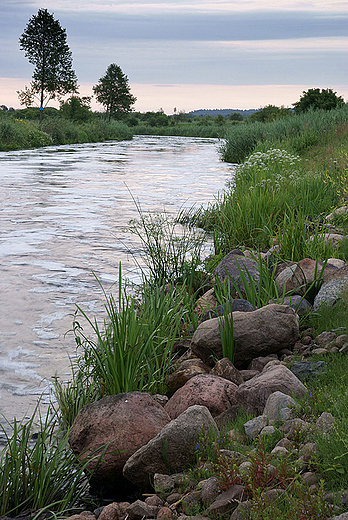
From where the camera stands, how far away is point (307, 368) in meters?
3.09

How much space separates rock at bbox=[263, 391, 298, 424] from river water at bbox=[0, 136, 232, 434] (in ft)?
4.84

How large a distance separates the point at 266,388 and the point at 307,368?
43 centimetres

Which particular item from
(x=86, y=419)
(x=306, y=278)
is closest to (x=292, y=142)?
(x=306, y=278)

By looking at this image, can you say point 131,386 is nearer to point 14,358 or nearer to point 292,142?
point 14,358

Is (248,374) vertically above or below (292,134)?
below

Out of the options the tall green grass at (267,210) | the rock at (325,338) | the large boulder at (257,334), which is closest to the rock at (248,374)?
the large boulder at (257,334)

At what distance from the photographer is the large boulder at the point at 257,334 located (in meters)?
3.59

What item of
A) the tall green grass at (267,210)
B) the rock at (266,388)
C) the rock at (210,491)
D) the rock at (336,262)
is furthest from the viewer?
the tall green grass at (267,210)

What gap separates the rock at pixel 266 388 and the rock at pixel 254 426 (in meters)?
0.21

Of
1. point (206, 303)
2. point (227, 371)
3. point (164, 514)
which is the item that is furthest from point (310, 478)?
point (206, 303)

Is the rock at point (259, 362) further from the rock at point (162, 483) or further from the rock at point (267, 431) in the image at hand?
the rock at point (162, 483)

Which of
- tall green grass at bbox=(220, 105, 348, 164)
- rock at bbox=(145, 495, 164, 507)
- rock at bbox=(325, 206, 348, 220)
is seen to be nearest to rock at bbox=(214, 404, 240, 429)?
rock at bbox=(145, 495, 164, 507)

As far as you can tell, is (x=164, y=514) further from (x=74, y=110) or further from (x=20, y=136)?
(x=74, y=110)

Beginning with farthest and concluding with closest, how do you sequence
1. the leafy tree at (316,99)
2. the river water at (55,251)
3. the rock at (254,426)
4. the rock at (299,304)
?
the leafy tree at (316,99)
the river water at (55,251)
the rock at (299,304)
the rock at (254,426)
